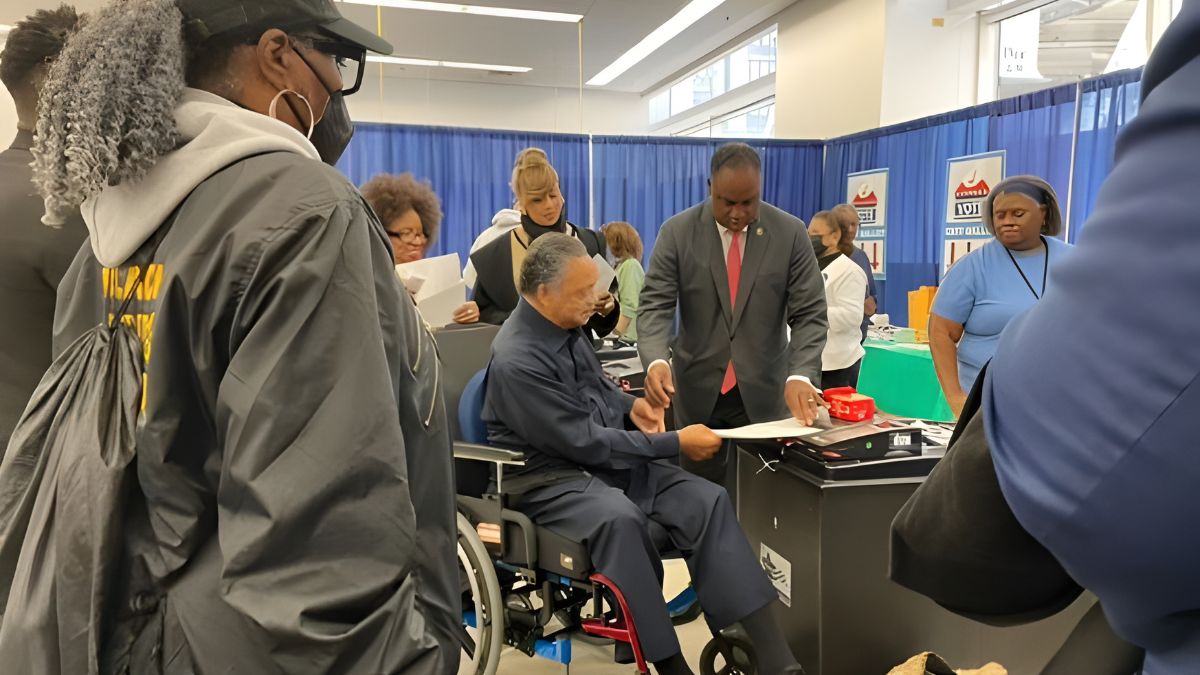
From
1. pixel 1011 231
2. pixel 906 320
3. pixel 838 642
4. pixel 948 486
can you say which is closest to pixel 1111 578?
pixel 948 486

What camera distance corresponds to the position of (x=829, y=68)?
7.58 metres

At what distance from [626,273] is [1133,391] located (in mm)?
4895

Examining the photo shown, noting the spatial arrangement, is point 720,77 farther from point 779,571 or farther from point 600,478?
point 779,571

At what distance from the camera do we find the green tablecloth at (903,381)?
4.47 meters

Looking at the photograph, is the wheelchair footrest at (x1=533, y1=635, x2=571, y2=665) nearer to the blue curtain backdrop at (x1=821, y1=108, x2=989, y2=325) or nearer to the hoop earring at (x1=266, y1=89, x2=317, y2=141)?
the hoop earring at (x1=266, y1=89, x2=317, y2=141)

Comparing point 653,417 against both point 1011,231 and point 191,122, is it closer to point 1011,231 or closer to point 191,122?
point 1011,231

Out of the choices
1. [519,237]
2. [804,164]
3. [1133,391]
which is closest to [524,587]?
[519,237]

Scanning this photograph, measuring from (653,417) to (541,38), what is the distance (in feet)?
23.3

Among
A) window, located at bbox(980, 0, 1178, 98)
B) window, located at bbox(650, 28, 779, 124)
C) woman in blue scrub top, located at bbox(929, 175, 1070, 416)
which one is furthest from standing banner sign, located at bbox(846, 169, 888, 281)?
woman in blue scrub top, located at bbox(929, 175, 1070, 416)

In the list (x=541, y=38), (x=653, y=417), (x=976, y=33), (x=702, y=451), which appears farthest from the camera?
(x=541, y=38)

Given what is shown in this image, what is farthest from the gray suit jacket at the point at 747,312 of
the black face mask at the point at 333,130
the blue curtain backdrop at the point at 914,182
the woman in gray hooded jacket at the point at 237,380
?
the blue curtain backdrop at the point at 914,182

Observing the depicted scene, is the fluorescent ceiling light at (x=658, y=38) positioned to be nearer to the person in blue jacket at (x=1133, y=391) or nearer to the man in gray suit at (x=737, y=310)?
the man in gray suit at (x=737, y=310)

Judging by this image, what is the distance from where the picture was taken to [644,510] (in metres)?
2.26

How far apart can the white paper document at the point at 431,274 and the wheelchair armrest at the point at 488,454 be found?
547 millimetres
